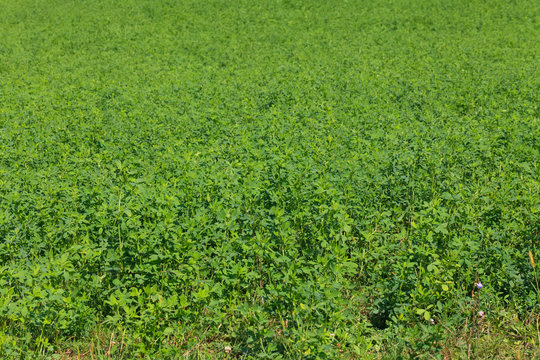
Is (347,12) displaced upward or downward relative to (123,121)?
downward

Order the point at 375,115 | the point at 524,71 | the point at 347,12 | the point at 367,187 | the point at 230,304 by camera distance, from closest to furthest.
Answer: the point at 230,304 < the point at 367,187 < the point at 375,115 < the point at 524,71 < the point at 347,12

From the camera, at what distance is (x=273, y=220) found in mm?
4469

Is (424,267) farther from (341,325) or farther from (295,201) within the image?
(295,201)

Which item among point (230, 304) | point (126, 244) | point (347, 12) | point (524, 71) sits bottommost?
point (347, 12)

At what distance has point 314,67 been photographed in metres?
13.6

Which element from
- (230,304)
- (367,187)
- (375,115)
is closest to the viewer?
(230,304)

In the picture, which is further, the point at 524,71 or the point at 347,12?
the point at 347,12

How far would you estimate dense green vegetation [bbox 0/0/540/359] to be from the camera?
374cm

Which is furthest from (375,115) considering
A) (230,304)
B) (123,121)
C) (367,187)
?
(230,304)

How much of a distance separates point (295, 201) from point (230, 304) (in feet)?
4.55

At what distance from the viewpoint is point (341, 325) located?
364cm

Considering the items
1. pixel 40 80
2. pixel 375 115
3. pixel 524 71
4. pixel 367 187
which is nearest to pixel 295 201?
pixel 367 187

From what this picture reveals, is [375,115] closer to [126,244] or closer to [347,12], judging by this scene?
[126,244]

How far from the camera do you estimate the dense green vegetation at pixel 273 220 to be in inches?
147
